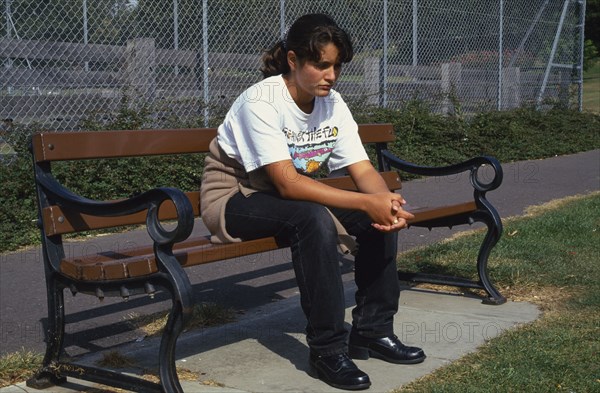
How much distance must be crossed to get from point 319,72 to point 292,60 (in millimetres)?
161

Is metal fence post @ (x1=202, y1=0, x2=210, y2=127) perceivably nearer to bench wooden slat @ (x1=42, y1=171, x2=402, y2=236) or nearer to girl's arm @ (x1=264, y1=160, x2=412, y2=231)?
bench wooden slat @ (x1=42, y1=171, x2=402, y2=236)

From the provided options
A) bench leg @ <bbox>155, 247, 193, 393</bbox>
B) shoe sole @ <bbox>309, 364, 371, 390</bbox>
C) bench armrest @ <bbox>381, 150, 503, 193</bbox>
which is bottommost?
shoe sole @ <bbox>309, 364, 371, 390</bbox>

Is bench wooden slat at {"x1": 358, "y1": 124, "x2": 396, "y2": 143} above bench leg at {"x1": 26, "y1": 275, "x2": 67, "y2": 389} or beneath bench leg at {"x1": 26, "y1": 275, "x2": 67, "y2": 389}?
above

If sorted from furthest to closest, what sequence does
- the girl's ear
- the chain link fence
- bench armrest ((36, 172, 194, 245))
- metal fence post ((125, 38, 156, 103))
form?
metal fence post ((125, 38, 156, 103)) < the chain link fence < the girl's ear < bench armrest ((36, 172, 194, 245))

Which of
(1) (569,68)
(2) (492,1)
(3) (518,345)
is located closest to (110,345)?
(3) (518,345)

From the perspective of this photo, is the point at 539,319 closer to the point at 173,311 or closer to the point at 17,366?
the point at 173,311

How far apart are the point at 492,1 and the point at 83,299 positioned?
1096 cm

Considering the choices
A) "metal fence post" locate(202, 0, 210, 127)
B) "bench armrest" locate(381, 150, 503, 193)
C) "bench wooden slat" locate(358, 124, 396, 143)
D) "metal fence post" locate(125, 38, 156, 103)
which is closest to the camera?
"bench armrest" locate(381, 150, 503, 193)

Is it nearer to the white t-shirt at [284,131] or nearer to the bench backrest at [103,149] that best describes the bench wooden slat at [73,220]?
the bench backrest at [103,149]

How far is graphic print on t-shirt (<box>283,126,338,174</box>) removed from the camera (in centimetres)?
417

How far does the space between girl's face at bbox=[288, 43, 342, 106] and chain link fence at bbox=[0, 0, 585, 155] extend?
413 centimetres

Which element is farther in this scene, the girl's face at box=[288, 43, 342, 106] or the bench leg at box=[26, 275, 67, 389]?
the girl's face at box=[288, 43, 342, 106]

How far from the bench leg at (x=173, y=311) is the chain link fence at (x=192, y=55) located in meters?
4.52

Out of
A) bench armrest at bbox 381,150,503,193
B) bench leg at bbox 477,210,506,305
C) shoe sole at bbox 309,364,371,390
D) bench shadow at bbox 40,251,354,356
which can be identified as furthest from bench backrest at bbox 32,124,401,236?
bench leg at bbox 477,210,506,305
